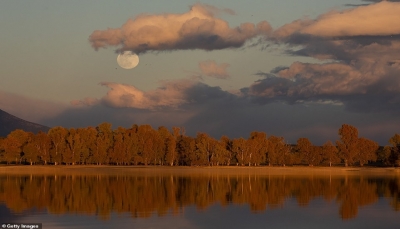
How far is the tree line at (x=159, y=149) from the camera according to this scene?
140000mm

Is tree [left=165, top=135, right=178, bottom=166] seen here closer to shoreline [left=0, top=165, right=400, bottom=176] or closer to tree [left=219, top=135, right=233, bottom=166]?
shoreline [left=0, top=165, right=400, bottom=176]

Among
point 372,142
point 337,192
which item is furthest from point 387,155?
point 337,192

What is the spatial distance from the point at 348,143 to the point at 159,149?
52.4 meters

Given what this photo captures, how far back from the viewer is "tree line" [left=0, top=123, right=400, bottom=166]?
14000cm

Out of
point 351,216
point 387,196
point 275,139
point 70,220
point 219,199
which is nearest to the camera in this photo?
point 70,220

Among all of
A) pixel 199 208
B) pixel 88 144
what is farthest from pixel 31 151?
pixel 199 208

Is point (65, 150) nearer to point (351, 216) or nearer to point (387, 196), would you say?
point (387, 196)

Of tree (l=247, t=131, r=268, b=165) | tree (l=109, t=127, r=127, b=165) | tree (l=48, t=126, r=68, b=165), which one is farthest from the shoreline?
tree (l=247, t=131, r=268, b=165)

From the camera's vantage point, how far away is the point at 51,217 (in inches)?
1432

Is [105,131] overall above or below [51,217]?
above

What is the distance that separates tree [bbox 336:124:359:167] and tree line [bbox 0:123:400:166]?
0.27 m

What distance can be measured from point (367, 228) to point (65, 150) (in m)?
Result: 117

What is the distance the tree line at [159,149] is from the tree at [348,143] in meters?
0.27

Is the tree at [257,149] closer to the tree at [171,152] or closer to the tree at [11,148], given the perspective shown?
the tree at [171,152]
